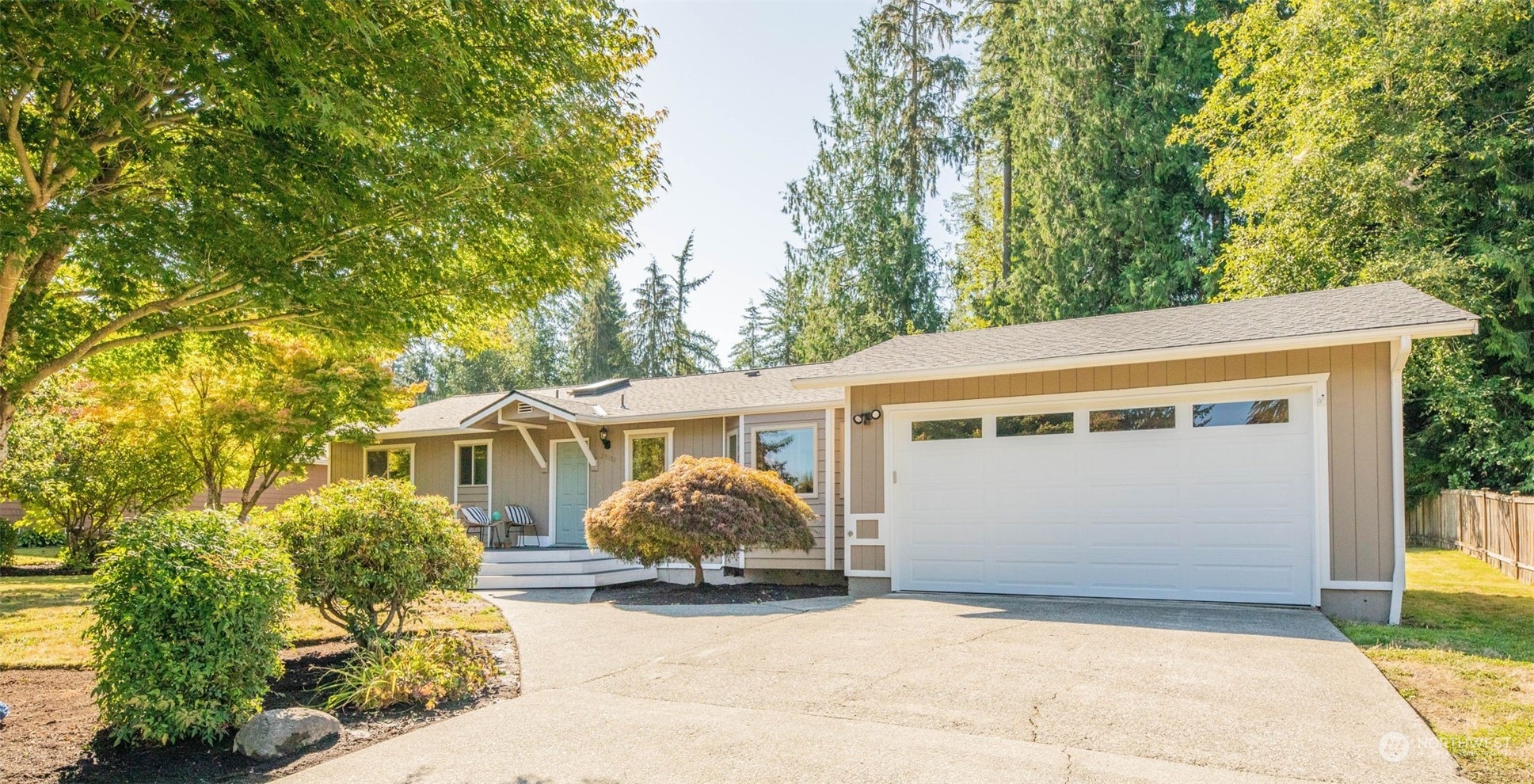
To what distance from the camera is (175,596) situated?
14.8ft

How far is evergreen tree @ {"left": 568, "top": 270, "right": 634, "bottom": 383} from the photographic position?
3688 centimetres

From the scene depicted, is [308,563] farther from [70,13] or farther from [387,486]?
[70,13]

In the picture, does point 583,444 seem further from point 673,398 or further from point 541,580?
point 541,580

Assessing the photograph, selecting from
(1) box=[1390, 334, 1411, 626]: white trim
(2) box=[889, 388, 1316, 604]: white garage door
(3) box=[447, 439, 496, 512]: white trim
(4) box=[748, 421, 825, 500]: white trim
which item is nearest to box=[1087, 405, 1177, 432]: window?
(2) box=[889, 388, 1316, 604]: white garage door

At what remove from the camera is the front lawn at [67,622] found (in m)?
6.75

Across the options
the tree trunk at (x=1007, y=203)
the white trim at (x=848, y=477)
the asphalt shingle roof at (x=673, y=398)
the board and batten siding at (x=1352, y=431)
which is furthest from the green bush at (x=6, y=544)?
the tree trunk at (x=1007, y=203)

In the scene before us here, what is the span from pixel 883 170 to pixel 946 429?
1742 cm

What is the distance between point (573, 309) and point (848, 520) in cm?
3072

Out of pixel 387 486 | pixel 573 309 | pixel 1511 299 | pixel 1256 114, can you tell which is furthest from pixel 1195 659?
pixel 573 309

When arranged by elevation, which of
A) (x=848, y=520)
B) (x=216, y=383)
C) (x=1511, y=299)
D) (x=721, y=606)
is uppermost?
(x=1511, y=299)

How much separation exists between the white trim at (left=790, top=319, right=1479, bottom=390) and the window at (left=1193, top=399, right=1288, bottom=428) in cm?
54

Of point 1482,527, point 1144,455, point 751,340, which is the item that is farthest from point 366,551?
point 751,340

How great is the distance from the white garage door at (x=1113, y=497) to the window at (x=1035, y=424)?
0.04ft
